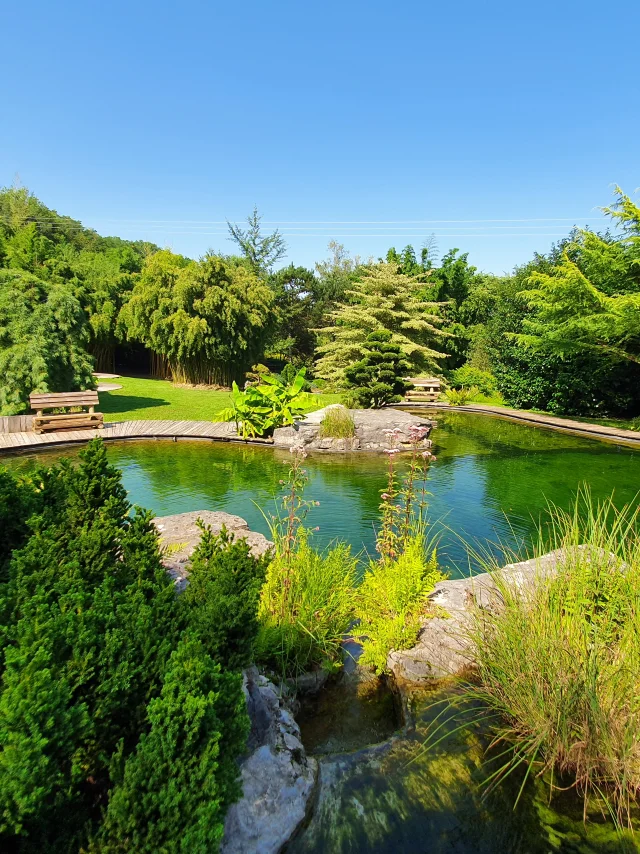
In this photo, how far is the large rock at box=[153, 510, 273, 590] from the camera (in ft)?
12.3

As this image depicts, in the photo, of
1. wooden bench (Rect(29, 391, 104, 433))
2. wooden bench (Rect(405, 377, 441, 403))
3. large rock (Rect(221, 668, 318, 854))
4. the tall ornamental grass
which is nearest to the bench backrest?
wooden bench (Rect(29, 391, 104, 433))

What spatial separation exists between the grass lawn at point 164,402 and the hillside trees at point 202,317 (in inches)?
A: 55.1

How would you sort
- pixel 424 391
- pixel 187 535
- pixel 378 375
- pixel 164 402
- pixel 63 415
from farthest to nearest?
1. pixel 424 391
2. pixel 164 402
3. pixel 378 375
4. pixel 63 415
5. pixel 187 535

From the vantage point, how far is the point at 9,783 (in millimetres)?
1220

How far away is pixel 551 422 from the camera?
1373 cm

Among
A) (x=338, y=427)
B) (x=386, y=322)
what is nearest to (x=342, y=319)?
(x=386, y=322)

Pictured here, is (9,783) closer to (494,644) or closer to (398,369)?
(494,644)

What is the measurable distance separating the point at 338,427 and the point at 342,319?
1035 centimetres

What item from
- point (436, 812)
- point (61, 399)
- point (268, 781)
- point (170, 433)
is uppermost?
point (61, 399)

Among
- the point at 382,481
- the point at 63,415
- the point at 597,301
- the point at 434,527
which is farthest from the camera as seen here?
the point at 597,301

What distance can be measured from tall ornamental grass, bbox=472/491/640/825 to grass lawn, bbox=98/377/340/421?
28.0 ft

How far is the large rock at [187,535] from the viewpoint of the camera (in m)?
3.75

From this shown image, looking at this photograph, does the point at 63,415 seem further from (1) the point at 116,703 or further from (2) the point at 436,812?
(2) the point at 436,812

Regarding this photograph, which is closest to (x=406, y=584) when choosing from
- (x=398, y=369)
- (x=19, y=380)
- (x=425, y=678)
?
(x=425, y=678)
